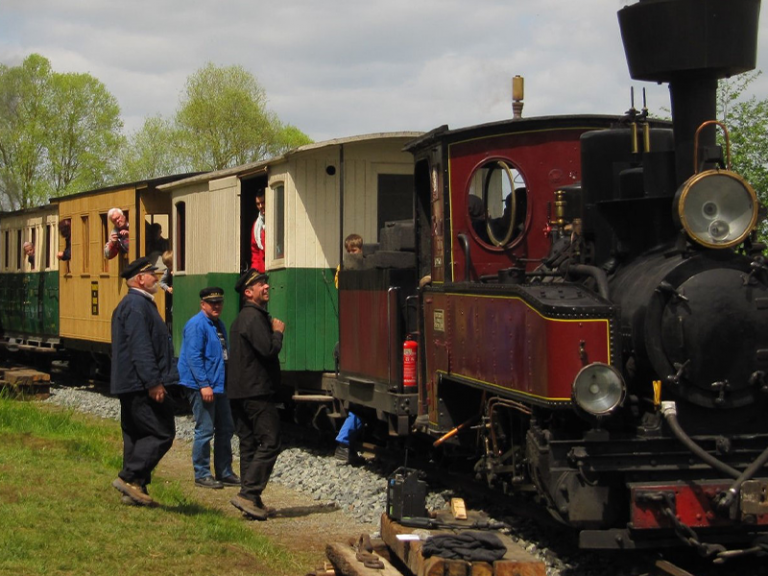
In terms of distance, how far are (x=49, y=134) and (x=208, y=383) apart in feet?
138

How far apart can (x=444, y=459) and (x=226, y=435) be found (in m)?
1.92

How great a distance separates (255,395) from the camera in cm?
881

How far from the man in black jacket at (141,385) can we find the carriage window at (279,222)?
14.6ft

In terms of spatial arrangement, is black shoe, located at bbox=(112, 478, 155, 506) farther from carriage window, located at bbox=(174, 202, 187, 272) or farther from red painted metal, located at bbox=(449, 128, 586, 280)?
carriage window, located at bbox=(174, 202, 187, 272)

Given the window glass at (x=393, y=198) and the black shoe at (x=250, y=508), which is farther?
the window glass at (x=393, y=198)

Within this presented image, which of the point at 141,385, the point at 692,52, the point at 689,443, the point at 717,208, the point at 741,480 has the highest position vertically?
the point at 692,52

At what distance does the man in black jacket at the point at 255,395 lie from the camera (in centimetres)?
877

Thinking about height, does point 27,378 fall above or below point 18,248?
below

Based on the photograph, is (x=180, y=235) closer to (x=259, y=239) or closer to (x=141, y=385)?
(x=259, y=239)

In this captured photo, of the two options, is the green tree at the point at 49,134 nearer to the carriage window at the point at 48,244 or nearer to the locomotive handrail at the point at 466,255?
the carriage window at the point at 48,244

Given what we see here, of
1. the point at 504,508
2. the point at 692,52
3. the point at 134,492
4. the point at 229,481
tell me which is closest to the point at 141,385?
the point at 134,492

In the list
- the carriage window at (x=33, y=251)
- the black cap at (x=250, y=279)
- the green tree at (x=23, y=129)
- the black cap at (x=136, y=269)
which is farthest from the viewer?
the green tree at (x=23, y=129)

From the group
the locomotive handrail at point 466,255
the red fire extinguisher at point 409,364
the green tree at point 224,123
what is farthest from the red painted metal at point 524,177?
the green tree at point 224,123

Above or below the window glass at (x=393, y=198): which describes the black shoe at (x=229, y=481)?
below
